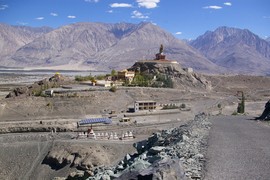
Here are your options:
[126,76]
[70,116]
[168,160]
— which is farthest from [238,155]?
[126,76]

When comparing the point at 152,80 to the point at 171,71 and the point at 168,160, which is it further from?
the point at 168,160

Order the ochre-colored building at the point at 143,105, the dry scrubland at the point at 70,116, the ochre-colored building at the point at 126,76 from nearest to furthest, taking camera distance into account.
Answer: the dry scrubland at the point at 70,116
the ochre-colored building at the point at 143,105
the ochre-colored building at the point at 126,76

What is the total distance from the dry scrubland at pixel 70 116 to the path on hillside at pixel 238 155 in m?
12.3

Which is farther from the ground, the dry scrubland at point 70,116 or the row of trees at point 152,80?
the row of trees at point 152,80

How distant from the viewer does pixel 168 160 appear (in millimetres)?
11352

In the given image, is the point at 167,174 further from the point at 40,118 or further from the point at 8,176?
the point at 40,118

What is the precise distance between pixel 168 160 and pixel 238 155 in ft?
15.2

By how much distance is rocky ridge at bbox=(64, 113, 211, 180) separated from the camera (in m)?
10.8

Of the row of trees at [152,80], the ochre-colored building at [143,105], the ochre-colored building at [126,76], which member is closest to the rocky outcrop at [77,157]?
the ochre-colored building at [143,105]

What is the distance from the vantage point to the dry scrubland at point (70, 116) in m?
30.9

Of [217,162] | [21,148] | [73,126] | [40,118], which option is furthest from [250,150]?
[40,118]

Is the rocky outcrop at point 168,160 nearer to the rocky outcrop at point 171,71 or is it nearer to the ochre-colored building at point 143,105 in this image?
the ochre-colored building at point 143,105

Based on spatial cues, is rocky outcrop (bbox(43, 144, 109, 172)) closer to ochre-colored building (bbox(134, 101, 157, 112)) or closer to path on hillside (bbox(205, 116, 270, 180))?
path on hillside (bbox(205, 116, 270, 180))

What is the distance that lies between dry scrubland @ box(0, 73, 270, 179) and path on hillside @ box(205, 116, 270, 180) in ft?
40.5
